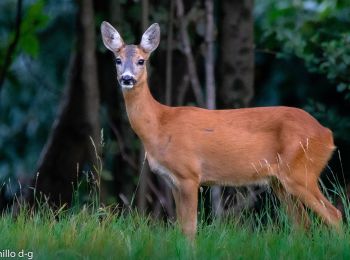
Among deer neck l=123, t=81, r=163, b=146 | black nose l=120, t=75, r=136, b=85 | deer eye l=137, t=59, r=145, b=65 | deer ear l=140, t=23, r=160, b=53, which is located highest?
deer ear l=140, t=23, r=160, b=53

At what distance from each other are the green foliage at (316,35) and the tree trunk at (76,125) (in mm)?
1905

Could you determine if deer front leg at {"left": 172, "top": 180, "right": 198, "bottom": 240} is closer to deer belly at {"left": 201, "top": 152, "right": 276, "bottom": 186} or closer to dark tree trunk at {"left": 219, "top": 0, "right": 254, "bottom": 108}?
deer belly at {"left": 201, "top": 152, "right": 276, "bottom": 186}

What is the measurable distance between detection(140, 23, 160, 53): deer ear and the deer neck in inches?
11.7

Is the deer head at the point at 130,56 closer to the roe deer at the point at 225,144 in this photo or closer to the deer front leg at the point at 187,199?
the roe deer at the point at 225,144

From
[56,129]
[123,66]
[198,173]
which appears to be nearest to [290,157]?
[198,173]

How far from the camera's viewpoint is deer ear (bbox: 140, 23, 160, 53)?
9.45 metres

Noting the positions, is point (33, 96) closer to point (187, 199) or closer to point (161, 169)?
point (161, 169)

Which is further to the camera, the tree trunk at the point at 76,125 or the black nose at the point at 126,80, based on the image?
the tree trunk at the point at 76,125

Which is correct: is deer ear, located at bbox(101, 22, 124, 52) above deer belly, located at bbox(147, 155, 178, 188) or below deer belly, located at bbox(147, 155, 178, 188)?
above

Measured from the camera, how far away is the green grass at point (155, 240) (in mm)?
6848

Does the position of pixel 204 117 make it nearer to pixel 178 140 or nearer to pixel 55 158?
pixel 178 140

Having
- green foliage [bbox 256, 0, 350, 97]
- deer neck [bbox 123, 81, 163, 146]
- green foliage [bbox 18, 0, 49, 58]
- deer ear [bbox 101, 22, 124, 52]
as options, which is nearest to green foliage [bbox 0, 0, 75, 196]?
green foliage [bbox 18, 0, 49, 58]

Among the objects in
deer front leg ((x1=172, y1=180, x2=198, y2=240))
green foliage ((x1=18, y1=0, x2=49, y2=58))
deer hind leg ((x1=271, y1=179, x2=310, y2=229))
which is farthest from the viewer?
green foliage ((x1=18, y1=0, x2=49, y2=58))

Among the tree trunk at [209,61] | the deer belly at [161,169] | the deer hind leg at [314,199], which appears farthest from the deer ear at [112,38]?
the tree trunk at [209,61]
